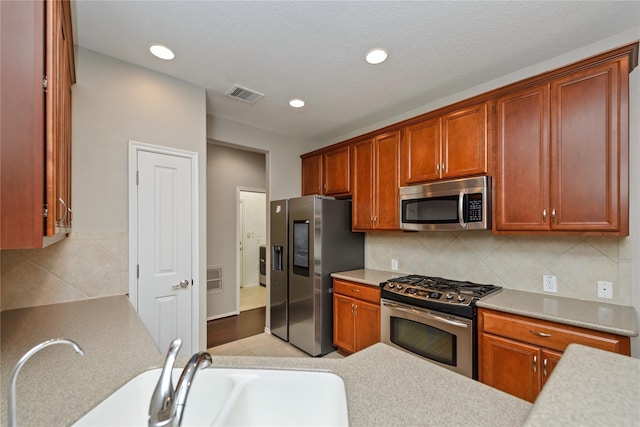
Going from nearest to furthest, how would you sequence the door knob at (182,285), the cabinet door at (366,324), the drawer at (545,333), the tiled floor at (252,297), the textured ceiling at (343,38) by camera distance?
the drawer at (545,333)
the textured ceiling at (343,38)
the door knob at (182,285)
the cabinet door at (366,324)
the tiled floor at (252,297)

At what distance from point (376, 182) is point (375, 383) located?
2357 mm

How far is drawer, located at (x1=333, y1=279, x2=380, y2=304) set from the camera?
271 cm

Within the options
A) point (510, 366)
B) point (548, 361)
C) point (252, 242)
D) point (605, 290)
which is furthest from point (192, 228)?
point (252, 242)

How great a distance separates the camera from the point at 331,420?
0.89 metres

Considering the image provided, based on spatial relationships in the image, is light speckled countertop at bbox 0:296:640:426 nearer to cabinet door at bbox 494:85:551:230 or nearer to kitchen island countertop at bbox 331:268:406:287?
cabinet door at bbox 494:85:551:230

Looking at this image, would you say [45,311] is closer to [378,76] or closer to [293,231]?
[293,231]

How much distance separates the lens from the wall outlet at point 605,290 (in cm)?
188

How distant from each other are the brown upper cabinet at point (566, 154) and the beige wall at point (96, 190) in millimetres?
2814

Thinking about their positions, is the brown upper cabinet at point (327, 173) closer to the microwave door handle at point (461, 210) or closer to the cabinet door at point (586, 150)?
the microwave door handle at point (461, 210)

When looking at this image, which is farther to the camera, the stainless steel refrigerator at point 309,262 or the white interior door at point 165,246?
the stainless steel refrigerator at point 309,262

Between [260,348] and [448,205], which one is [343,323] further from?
[448,205]

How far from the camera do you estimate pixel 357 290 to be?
2.87 meters

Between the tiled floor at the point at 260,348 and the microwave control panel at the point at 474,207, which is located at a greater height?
the microwave control panel at the point at 474,207

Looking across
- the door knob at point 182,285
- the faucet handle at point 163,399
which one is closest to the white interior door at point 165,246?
the door knob at point 182,285
